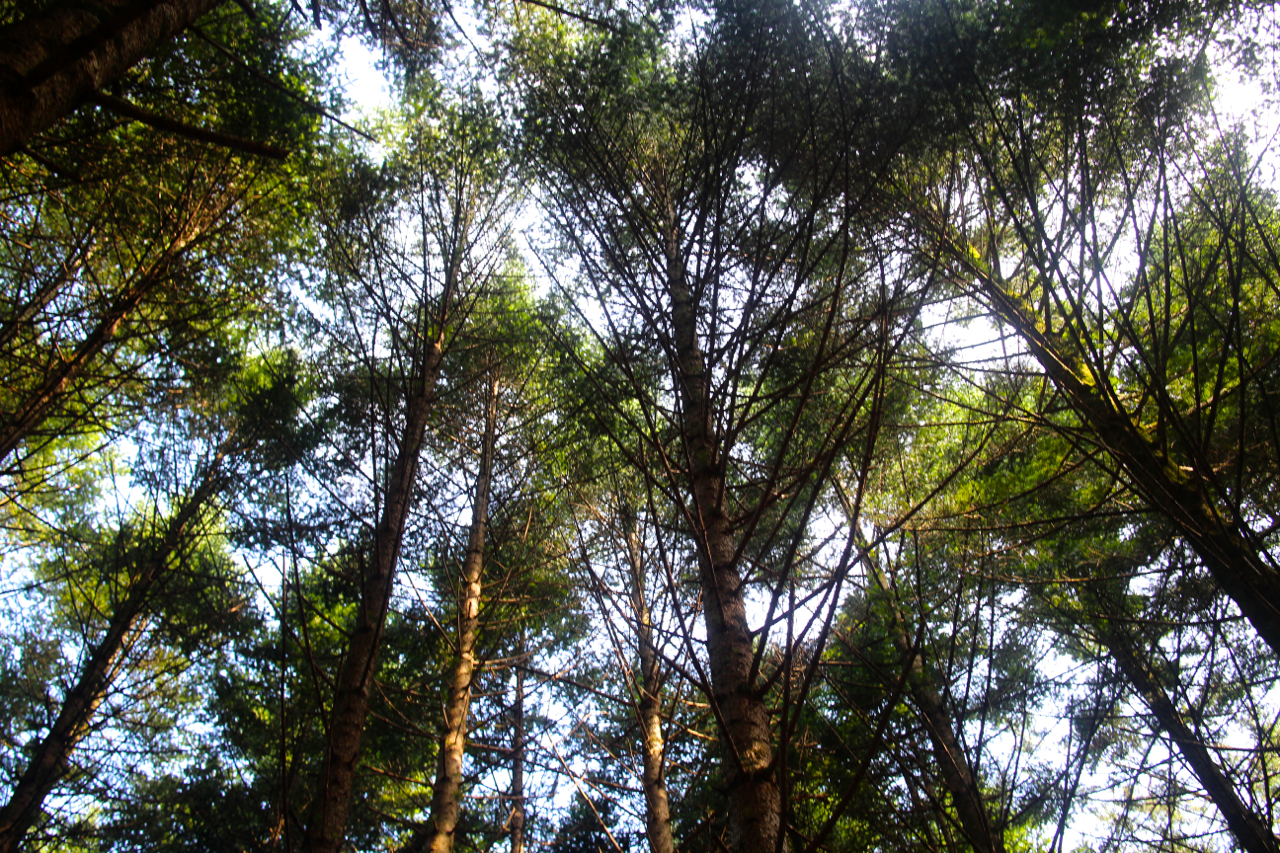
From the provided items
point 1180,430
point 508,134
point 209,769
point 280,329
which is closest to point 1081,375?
point 1180,430

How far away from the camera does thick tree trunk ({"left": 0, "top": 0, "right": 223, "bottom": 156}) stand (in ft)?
3.89

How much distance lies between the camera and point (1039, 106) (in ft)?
14.6

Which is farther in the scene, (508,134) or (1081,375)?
(508,134)

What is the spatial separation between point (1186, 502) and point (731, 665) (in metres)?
2.38

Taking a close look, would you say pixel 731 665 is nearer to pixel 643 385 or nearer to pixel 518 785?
pixel 643 385

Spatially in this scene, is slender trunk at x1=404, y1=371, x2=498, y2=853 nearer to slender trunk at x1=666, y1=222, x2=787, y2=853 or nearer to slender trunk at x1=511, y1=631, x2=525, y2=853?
slender trunk at x1=511, y1=631, x2=525, y2=853

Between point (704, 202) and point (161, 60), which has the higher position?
point (161, 60)

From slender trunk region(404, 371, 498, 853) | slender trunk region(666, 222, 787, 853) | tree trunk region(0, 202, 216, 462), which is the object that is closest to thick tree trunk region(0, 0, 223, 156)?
slender trunk region(666, 222, 787, 853)

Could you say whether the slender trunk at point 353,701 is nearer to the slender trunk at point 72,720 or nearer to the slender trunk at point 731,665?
the slender trunk at point 731,665

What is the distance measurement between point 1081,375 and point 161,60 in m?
7.98

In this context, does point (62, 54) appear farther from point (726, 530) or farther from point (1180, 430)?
point (1180, 430)

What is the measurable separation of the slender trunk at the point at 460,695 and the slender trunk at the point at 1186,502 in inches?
145

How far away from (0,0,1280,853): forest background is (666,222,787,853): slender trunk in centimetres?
1

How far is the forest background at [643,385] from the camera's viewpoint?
1979 millimetres
